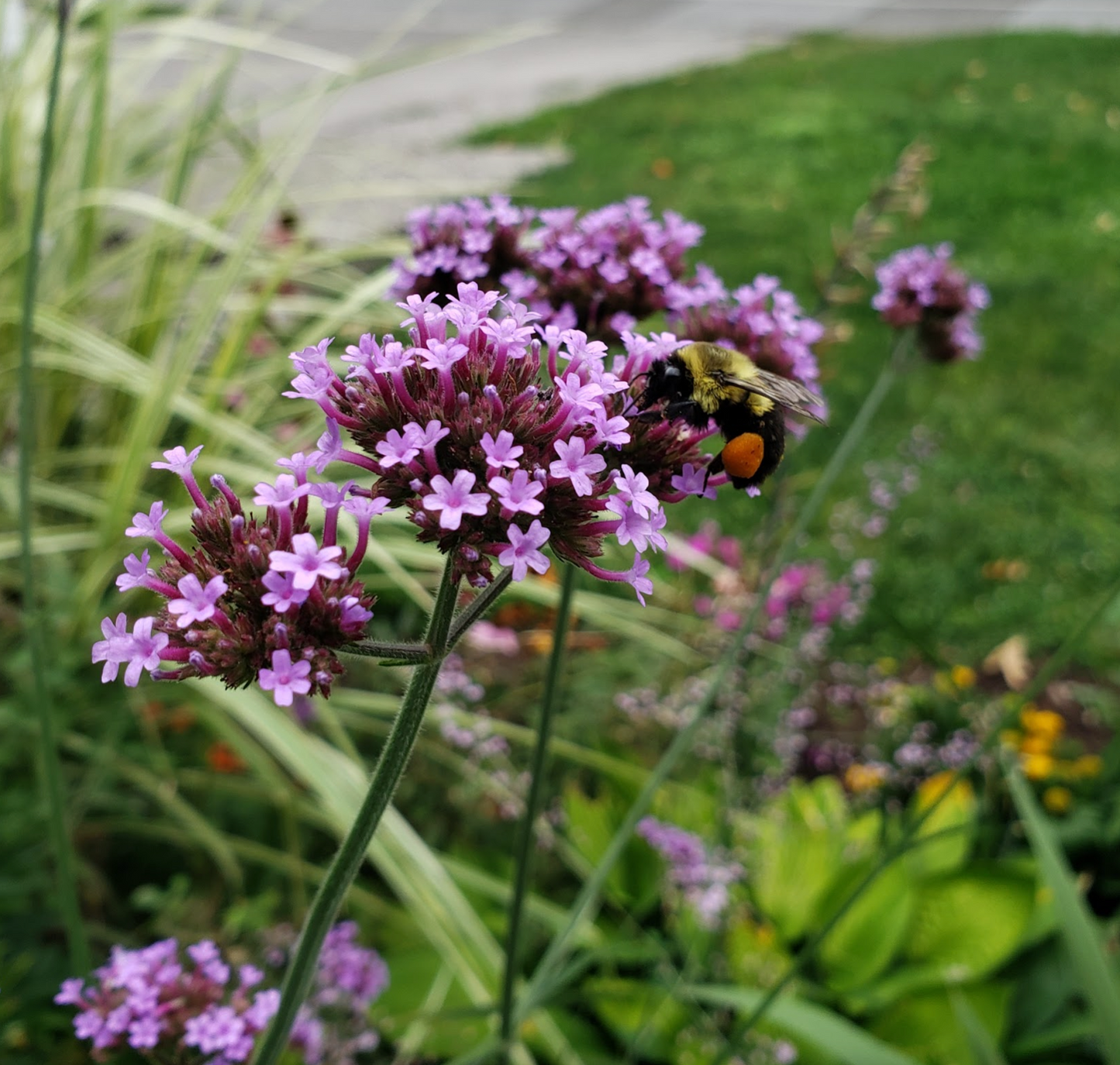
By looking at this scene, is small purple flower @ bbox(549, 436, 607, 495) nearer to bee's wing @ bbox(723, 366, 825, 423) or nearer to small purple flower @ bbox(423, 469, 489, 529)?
small purple flower @ bbox(423, 469, 489, 529)

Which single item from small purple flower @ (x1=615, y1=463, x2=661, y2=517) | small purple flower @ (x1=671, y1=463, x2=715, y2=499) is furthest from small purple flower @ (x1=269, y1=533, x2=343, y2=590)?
small purple flower @ (x1=671, y1=463, x2=715, y2=499)

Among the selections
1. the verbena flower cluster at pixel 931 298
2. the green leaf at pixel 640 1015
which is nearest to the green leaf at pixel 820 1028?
the green leaf at pixel 640 1015

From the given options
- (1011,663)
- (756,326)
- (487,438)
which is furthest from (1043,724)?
(487,438)

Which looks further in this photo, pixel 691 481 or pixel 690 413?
pixel 690 413

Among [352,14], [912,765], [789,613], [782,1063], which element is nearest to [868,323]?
[789,613]

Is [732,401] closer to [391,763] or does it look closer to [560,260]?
[560,260]

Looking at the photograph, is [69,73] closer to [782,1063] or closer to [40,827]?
[40,827]
